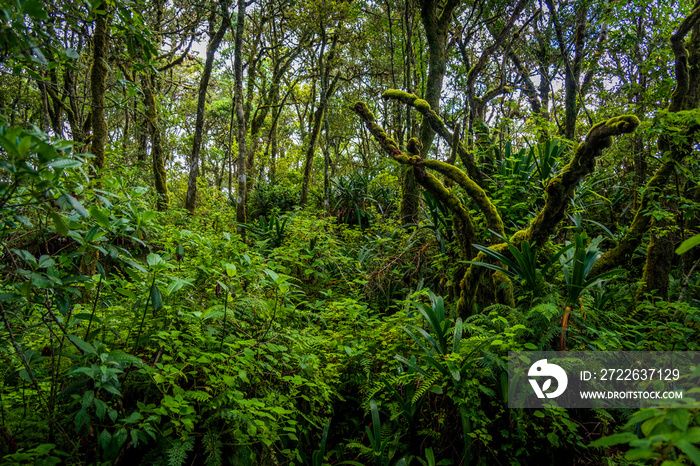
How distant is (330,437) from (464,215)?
2.04 m

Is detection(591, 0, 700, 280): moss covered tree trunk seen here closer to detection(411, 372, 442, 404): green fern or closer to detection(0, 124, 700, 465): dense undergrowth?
detection(0, 124, 700, 465): dense undergrowth

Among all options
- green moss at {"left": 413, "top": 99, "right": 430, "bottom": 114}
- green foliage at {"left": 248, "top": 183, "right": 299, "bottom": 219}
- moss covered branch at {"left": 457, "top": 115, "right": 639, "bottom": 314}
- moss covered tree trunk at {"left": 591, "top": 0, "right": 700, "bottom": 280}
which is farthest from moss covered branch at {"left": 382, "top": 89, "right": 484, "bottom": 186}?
green foliage at {"left": 248, "top": 183, "right": 299, "bottom": 219}

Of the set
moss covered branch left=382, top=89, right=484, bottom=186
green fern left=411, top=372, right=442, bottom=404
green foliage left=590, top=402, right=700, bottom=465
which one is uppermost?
moss covered branch left=382, top=89, right=484, bottom=186

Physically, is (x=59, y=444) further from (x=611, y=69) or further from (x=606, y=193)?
(x=611, y=69)

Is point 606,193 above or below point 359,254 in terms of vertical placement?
above

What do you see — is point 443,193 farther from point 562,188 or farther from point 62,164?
point 62,164

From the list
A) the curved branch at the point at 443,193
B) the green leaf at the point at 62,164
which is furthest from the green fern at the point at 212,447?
the curved branch at the point at 443,193

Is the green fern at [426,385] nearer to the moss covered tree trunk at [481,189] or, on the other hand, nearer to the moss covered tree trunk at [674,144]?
the moss covered tree trunk at [481,189]

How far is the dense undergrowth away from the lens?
1334mm

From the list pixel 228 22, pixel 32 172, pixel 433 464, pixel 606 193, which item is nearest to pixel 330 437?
pixel 433 464

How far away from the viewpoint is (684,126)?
267 centimetres

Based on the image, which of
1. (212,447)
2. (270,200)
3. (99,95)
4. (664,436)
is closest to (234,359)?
(212,447)

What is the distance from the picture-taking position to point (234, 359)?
185 cm

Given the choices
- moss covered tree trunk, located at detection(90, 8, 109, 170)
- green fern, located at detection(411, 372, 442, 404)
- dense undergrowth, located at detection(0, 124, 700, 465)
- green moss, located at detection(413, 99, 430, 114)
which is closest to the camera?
dense undergrowth, located at detection(0, 124, 700, 465)
